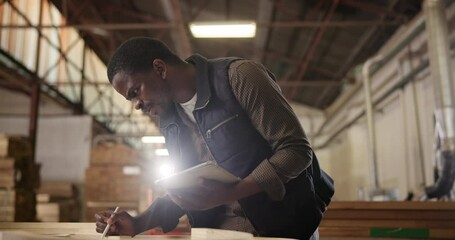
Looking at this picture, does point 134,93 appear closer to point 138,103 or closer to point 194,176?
point 138,103

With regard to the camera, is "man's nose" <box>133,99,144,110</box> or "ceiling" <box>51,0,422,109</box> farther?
"ceiling" <box>51,0,422,109</box>

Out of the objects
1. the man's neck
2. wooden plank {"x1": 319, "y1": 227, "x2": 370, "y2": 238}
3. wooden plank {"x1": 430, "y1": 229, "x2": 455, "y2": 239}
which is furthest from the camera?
wooden plank {"x1": 319, "y1": 227, "x2": 370, "y2": 238}

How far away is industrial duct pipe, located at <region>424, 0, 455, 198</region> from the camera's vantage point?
15.5 ft

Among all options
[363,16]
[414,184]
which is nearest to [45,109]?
[363,16]

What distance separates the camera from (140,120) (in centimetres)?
1670

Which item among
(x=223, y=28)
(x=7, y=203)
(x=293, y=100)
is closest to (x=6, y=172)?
(x=7, y=203)

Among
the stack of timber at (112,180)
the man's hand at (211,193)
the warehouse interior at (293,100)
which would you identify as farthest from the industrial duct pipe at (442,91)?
the stack of timber at (112,180)

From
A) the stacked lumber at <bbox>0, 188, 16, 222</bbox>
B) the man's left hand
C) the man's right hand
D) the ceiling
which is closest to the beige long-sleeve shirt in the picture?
the man's left hand

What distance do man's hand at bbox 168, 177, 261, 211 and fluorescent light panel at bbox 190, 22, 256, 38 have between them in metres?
4.86

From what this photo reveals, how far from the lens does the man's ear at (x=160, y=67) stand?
5.27 feet

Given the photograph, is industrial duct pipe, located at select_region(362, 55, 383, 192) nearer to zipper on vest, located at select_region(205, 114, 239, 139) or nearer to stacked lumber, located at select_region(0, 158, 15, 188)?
stacked lumber, located at select_region(0, 158, 15, 188)

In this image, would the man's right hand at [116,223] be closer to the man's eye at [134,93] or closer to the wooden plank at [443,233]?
the man's eye at [134,93]

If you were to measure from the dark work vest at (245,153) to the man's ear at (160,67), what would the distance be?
0.39 feet

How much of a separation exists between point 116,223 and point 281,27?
7877 mm
